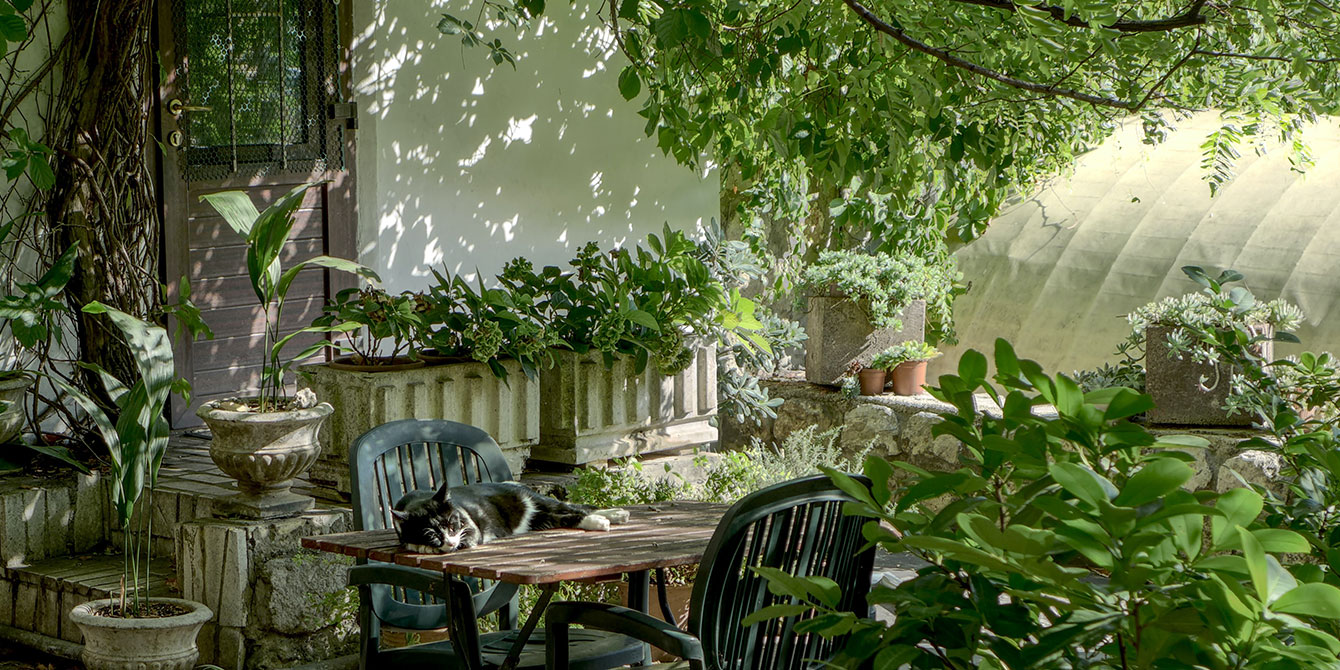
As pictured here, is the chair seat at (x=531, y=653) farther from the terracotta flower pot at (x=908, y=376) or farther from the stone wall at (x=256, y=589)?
the terracotta flower pot at (x=908, y=376)

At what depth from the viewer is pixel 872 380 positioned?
8055mm

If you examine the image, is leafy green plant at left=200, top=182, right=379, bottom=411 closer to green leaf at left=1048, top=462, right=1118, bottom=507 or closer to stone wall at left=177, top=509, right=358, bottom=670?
stone wall at left=177, top=509, right=358, bottom=670

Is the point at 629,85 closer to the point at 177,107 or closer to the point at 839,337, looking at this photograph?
the point at 177,107

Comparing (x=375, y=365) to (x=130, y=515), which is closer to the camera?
(x=130, y=515)

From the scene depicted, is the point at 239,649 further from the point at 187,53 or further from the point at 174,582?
the point at 187,53

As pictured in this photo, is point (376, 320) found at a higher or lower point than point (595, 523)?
higher

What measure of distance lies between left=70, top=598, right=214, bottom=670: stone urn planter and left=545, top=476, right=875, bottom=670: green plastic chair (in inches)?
61.0

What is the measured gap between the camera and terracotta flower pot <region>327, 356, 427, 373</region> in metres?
5.02

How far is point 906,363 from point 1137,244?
2633mm

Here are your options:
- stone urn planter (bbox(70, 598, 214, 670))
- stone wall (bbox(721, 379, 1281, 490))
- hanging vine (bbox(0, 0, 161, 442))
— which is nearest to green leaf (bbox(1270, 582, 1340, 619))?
stone urn planter (bbox(70, 598, 214, 670))

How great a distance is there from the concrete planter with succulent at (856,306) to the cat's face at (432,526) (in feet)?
16.5

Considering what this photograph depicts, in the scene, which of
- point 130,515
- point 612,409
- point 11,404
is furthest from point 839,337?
point 130,515

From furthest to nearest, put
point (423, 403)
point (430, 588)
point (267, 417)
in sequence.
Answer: point (423, 403) < point (267, 417) < point (430, 588)

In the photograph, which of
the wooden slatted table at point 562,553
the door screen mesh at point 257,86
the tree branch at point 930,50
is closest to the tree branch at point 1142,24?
the tree branch at point 930,50
